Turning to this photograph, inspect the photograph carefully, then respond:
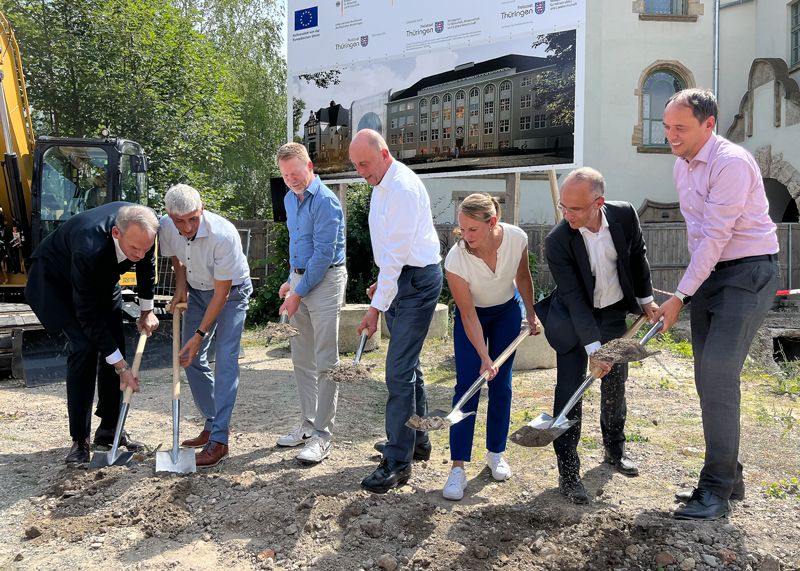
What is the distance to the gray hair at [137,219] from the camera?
3971 mm

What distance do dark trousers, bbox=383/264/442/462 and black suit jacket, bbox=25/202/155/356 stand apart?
1.57 meters

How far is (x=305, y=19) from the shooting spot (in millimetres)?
8906

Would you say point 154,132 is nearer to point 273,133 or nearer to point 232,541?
point 273,133

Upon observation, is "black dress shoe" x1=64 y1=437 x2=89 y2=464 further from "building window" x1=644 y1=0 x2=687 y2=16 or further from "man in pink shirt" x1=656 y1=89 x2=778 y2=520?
"building window" x1=644 y1=0 x2=687 y2=16

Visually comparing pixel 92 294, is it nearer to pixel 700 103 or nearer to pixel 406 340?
pixel 406 340

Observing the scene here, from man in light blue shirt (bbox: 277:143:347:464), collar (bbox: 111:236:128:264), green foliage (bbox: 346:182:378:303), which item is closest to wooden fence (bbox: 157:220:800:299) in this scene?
green foliage (bbox: 346:182:378:303)

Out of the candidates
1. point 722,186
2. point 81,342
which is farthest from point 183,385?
point 722,186

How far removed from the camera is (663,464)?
14.4 feet

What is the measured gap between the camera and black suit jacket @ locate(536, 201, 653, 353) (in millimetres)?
3670

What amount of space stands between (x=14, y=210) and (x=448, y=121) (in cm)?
511

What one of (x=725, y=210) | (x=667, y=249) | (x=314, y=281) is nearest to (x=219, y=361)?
(x=314, y=281)

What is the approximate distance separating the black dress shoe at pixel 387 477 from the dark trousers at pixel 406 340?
0.04 metres

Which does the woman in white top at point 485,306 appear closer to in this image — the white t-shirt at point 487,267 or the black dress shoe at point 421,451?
the white t-shirt at point 487,267

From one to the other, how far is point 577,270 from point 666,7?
15.5 metres
